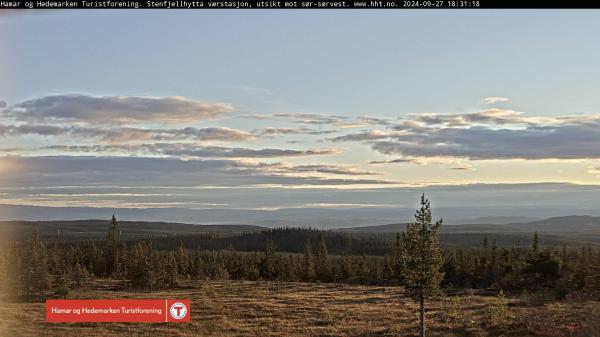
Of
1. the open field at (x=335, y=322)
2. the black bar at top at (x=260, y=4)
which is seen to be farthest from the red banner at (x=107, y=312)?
the black bar at top at (x=260, y=4)

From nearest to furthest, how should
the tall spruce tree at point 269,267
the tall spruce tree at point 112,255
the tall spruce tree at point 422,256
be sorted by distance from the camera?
1. the tall spruce tree at point 422,256
2. the tall spruce tree at point 112,255
3. the tall spruce tree at point 269,267

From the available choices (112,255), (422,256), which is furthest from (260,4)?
(112,255)

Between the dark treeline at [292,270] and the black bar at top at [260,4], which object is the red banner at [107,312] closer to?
the dark treeline at [292,270]

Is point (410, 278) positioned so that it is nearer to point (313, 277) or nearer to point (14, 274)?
point (14, 274)

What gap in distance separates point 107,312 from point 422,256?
755 inches

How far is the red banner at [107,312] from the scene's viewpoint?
92.8ft

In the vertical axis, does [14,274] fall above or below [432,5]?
below

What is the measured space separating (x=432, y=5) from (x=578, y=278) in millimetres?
55606

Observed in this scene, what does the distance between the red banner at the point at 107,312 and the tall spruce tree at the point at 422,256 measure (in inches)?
582

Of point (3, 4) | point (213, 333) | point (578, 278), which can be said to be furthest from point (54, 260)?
point (3, 4)

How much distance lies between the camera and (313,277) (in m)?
91.4

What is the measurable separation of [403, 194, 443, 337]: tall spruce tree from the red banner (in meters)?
14.8

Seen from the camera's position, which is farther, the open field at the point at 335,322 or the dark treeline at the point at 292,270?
the dark treeline at the point at 292,270

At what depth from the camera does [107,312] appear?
29859mm
